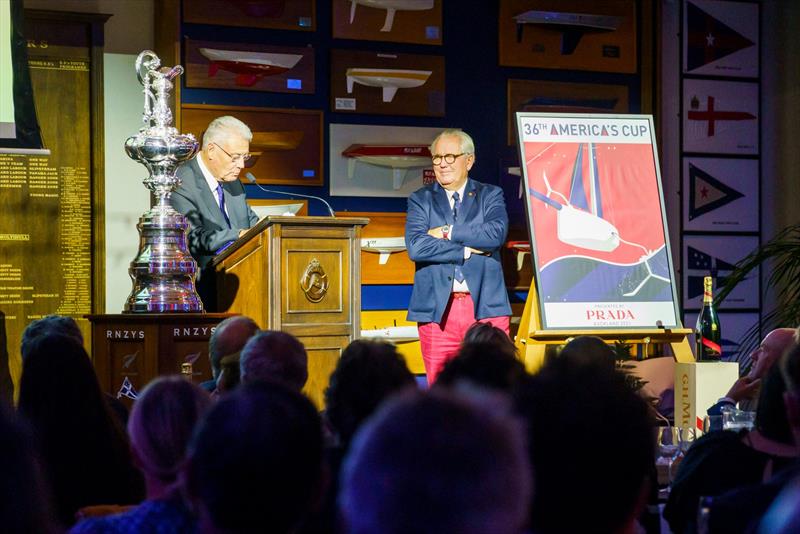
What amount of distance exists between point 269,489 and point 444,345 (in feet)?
14.9

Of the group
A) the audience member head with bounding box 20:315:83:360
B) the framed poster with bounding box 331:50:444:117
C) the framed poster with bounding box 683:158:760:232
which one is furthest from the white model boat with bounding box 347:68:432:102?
the audience member head with bounding box 20:315:83:360

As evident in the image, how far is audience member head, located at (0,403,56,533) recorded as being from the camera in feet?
3.57

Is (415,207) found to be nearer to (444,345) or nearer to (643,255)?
(444,345)

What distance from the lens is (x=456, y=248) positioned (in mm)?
5773

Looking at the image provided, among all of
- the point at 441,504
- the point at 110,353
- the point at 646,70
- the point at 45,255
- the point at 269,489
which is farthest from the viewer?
the point at 646,70

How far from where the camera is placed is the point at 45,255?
6.68m

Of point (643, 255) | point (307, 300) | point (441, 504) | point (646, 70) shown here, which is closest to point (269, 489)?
point (441, 504)

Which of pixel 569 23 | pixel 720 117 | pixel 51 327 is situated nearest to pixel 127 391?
pixel 51 327

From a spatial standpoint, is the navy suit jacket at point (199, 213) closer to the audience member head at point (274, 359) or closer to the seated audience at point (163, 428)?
the audience member head at point (274, 359)

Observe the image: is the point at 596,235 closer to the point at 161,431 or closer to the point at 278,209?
the point at 278,209

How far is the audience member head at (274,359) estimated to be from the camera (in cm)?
272

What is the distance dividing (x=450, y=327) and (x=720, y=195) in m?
3.07

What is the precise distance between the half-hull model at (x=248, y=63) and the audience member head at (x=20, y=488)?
5.89m

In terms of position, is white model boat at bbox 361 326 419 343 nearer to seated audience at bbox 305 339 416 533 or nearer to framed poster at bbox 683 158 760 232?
framed poster at bbox 683 158 760 232
